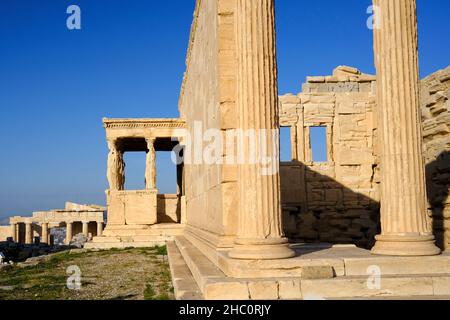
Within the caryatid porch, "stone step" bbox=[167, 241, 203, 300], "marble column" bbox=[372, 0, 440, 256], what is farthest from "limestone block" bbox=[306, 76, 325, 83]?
"marble column" bbox=[372, 0, 440, 256]

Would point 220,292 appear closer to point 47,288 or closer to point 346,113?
point 47,288

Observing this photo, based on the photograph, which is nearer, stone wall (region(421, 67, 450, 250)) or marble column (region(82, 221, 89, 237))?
stone wall (region(421, 67, 450, 250))

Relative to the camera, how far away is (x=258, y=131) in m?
7.74

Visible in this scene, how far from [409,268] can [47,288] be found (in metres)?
6.98

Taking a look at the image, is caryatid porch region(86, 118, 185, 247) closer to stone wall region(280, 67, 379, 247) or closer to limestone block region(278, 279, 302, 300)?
stone wall region(280, 67, 379, 247)

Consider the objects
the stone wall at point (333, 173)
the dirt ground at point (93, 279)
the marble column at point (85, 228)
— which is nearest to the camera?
the dirt ground at point (93, 279)

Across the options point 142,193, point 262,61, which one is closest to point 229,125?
point 262,61

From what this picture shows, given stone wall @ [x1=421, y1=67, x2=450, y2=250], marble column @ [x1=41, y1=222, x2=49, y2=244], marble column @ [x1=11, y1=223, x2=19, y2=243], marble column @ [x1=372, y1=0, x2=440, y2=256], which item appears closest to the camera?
marble column @ [x1=372, y1=0, x2=440, y2=256]

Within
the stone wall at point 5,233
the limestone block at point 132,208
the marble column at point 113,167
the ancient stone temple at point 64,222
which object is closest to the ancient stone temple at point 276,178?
the limestone block at point 132,208

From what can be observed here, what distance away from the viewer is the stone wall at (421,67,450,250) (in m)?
13.2

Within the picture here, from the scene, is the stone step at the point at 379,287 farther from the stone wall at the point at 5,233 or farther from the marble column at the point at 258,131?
the stone wall at the point at 5,233

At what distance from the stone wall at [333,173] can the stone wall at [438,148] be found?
5237 millimetres

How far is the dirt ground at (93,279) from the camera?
9.15 metres

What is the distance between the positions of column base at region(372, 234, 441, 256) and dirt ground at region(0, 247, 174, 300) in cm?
363
